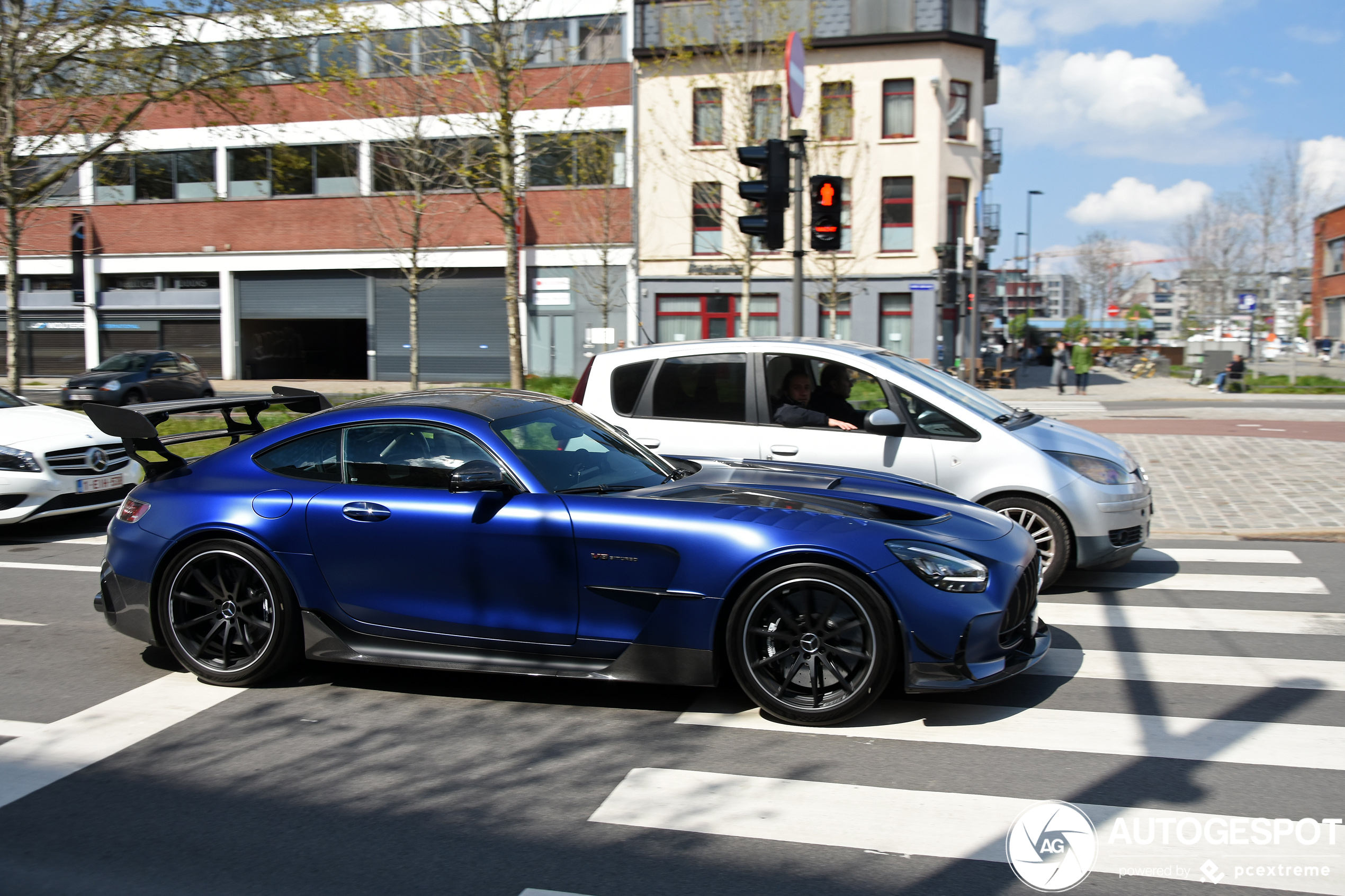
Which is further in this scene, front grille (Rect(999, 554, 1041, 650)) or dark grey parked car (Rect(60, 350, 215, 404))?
dark grey parked car (Rect(60, 350, 215, 404))

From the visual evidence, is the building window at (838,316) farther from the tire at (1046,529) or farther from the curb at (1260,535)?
the tire at (1046,529)

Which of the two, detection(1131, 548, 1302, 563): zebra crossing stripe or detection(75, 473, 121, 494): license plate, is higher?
detection(75, 473, 121, 494): license plate

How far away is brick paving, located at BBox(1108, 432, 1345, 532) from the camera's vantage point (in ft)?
31.9

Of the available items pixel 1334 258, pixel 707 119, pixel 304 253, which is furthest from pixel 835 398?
pixel 1334 258

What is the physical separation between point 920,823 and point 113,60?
1806 cm

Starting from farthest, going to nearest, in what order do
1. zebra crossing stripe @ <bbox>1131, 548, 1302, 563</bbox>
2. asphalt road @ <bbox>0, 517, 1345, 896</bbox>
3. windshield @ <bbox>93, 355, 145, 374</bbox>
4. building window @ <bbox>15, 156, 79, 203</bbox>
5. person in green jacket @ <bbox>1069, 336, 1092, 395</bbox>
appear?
person in green jacket @ <bbox>1069, 336, 1092, 395</bbox> → windshield @ <bbox>93, 355, 145, 374</bbox> → building window @ <bbox>15, 156, 79, 203</bbox> → zebra crossing stripe @ <bbox>1131, 548, 1302, 563</bbox> → asphalt road @ <bbox>0, 517, 1345, 896</bbox>

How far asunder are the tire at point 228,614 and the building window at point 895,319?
31112 mm

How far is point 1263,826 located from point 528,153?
43.5ft

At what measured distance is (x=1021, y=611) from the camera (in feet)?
15.9

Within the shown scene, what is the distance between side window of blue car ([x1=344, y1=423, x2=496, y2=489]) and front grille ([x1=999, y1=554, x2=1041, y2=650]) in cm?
256

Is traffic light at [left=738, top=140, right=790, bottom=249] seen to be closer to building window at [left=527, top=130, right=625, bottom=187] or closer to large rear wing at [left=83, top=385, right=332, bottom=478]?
large rear wing at [left=83, top=385, right=332, bottom=478]

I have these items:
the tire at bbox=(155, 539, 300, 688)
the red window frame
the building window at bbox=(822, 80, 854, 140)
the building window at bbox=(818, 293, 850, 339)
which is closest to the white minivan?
the tire at bbox=(155, 539, 300, 688)

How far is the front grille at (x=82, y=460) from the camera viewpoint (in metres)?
9.37

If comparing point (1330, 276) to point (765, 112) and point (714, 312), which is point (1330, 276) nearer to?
point (714, 312)
